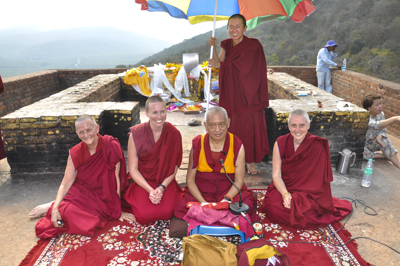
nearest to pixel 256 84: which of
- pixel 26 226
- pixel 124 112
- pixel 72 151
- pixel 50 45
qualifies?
pixel 124 112

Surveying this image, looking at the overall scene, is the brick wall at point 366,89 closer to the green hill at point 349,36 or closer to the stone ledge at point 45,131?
the stone ledge at point 45,131

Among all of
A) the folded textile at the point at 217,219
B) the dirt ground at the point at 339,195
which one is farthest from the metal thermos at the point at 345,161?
the folded textile at the point at 217,219

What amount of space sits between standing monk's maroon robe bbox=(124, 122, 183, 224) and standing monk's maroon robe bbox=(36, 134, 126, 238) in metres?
0.20

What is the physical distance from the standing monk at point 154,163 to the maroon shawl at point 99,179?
0.15 meters

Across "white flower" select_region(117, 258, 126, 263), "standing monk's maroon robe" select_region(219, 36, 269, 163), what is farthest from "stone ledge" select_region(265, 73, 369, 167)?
"white flower" select_region(117, 258, 126, 263)

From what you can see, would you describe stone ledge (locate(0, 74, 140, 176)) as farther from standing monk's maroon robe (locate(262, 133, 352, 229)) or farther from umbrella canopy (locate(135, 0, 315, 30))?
standing monk's maroon robe (locate(262, 133, 352, 229))

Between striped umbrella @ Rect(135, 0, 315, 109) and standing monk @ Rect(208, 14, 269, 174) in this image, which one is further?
standing monk @ Rect(208, 14, 269, 174)

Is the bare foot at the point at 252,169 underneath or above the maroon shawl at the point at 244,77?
underneath

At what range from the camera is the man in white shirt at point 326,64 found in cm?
903

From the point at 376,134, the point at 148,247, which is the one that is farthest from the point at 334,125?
the point at 148,247

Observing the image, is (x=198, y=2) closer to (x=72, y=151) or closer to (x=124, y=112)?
(x=124, y=112)

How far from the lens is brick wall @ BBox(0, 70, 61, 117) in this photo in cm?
665

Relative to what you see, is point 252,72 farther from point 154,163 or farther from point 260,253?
point 260,253

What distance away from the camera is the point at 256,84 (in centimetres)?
365
